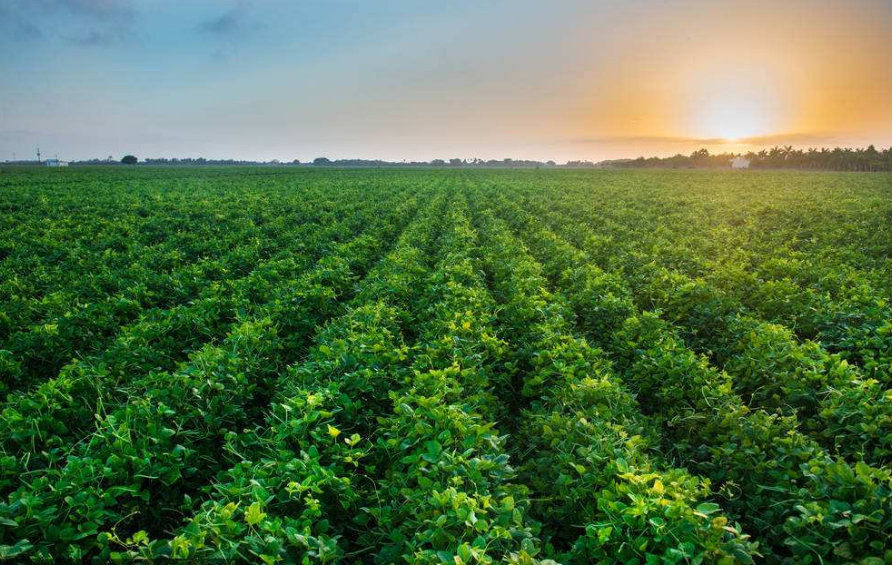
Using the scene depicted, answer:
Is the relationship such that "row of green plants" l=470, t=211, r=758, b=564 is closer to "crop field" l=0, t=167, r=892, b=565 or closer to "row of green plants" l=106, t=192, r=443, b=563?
"crop field" l=0, t=167, r=892, b=565

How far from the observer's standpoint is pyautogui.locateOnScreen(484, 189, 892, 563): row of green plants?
3021 millimetres

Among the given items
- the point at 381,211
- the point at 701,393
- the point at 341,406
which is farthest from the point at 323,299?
the point at 381,211

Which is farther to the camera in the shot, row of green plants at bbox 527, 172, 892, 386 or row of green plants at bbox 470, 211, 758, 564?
row of green plants at bbox 527, 172, 892, 386

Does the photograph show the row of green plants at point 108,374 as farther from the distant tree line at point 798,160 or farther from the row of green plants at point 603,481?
the distant tree line at point 798,160

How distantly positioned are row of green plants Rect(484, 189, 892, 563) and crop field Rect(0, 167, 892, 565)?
0.03m

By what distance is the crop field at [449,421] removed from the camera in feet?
9.86

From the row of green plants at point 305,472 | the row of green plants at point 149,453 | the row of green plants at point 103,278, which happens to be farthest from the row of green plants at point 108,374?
the row of green plants at point 305,472

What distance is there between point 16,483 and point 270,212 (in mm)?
21556

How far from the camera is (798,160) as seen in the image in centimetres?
11900

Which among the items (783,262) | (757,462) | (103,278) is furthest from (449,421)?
(783,262)

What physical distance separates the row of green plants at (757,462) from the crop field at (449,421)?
0.09 ft

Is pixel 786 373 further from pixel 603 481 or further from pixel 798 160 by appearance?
pixel 798 160

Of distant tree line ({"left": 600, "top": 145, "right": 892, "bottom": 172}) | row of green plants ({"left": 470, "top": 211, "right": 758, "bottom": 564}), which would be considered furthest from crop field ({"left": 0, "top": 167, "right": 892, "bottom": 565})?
distant tree line ({"left": 600, "top": 145, "right": 892, "bottom": 172})

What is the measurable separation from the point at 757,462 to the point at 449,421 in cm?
292
